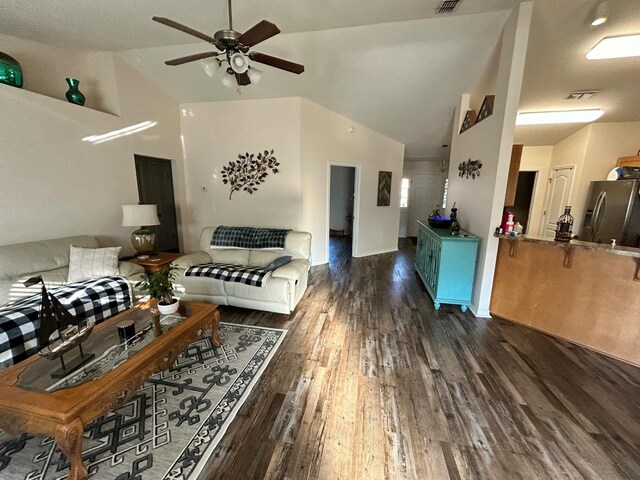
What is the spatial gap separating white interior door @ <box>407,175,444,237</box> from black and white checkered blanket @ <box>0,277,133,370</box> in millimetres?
6954

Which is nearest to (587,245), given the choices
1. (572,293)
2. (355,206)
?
(572,293)

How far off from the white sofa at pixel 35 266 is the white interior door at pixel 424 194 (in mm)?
6829

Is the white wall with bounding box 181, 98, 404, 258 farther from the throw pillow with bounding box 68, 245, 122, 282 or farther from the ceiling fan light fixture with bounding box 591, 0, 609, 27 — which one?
the ceiling fan light fixture with bounding box 591, 0, 609, 27

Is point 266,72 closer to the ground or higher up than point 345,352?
higher up

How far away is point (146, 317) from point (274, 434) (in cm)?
138

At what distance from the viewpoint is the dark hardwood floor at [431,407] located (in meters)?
1.39

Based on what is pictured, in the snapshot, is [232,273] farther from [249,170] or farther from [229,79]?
[249,170]

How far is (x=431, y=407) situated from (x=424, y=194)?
654 cm

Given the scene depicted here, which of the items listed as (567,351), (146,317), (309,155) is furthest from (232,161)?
(567,351)

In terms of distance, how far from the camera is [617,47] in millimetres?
2564

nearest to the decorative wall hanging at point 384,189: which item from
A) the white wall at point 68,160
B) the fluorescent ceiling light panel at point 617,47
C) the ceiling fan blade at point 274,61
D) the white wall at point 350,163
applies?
the white wall at point 350,163

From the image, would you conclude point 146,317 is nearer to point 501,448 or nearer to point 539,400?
point 501,448

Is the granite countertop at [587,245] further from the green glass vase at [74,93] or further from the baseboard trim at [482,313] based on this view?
the green glass vase at [74,93]

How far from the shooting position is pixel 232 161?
4.48 meters
